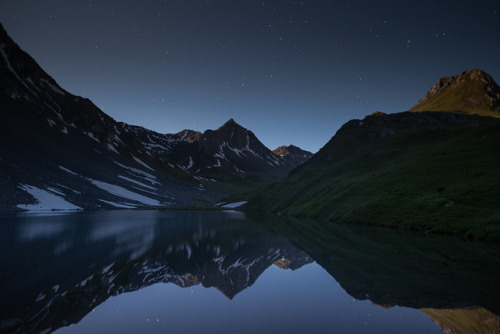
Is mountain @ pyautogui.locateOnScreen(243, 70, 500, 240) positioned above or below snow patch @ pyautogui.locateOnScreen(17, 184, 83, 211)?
above

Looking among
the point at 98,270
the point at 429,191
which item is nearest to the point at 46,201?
the point at 98,270

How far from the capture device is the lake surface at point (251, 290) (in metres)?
12.5

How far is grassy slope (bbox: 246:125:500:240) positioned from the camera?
1772 inches

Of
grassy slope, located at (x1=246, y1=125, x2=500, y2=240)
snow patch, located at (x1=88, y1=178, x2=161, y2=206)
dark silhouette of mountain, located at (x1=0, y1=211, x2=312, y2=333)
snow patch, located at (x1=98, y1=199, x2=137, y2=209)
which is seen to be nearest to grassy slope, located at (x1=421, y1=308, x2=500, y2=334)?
dark silhouette of mountain, located at (x1=0, y1=211, x2=312, y2=333)

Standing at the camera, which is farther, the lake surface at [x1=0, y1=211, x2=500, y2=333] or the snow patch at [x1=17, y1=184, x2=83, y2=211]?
the snow patch at [x1=17, y1=184, x2=83, y2=211]

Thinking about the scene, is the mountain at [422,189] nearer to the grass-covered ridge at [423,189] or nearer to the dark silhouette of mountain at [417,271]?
the grass-covered ridge at [423,189]

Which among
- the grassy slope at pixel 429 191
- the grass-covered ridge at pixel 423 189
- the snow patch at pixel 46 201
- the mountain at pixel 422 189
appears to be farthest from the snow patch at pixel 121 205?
the grassy slope at pixel 429 191

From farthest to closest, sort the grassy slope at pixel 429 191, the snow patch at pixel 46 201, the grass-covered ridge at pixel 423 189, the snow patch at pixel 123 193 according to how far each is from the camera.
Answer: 1. the snow patch at pixel 123 193
2. the snow patch at pixel 46 201
3. the grass-covered ridge at pixel 423 189
4. the grassy slope at pixel 429 191

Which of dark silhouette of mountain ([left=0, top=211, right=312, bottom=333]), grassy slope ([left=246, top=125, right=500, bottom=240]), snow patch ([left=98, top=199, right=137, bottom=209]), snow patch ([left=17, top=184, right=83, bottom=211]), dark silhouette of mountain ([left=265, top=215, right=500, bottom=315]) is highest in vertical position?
grassy slope ([left=246, top=125, right=500, bottom=240])

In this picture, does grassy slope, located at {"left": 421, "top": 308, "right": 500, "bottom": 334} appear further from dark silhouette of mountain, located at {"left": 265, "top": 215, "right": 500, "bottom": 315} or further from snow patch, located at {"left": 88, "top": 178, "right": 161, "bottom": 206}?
snow patch, located at {"left": 88, "top": 178, "right": 161, "bottom": 206}

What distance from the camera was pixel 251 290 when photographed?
18.7m

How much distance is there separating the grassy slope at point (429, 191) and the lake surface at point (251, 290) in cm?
1538

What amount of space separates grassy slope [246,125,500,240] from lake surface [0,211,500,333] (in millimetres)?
15385

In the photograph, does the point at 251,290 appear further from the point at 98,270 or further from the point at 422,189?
the point at 422,189
